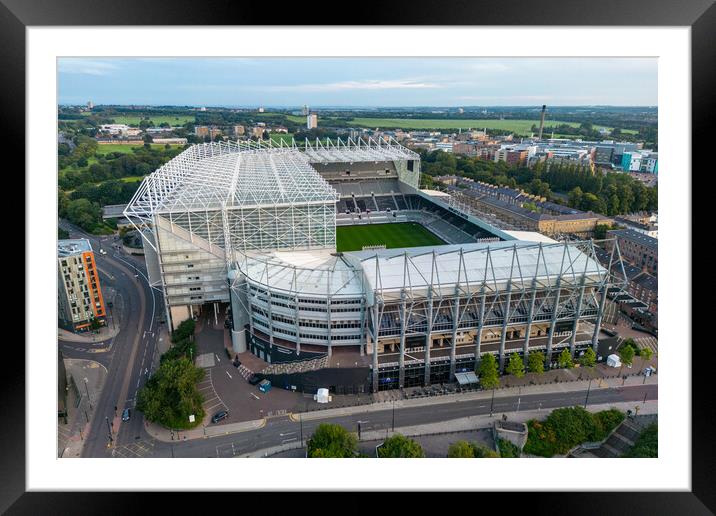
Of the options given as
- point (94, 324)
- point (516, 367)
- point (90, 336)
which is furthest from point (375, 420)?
→ point (94, 324)

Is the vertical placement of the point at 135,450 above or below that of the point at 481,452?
below

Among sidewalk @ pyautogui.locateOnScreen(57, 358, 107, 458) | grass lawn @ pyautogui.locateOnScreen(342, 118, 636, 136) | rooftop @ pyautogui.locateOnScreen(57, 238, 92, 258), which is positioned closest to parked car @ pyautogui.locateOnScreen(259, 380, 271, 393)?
sidewalk @ pyautogui.locateOnScreen(57, 358, 107, 458)

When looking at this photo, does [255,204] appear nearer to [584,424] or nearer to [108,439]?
[108,439]

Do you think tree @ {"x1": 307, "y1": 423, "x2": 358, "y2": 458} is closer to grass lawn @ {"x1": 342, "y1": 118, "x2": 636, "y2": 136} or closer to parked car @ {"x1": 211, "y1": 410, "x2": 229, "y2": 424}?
parked car @ {"x1": 211, "y1": 410, "x2": 229, "y2": 424}

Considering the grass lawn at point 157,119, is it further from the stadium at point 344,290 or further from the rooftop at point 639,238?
the rooftop at point 639,238

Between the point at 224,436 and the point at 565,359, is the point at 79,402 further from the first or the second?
the point at 565,359
